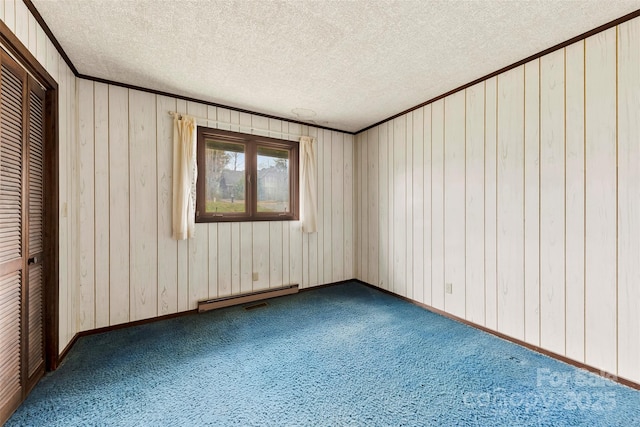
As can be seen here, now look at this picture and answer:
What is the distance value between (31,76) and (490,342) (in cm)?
400

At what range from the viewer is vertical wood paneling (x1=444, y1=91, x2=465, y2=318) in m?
2.89

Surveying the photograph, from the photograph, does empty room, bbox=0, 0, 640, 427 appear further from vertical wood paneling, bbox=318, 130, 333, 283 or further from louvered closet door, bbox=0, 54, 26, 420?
vertical wood paneling, bbox=318, 130, 333, 283

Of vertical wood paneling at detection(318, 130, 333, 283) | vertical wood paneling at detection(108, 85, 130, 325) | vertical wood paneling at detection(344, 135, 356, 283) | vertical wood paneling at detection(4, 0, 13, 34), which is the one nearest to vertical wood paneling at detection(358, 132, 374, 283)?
vertical wood paneling at detection(344, 135, 356, 283)

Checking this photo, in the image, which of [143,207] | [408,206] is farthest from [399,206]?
[143,207]

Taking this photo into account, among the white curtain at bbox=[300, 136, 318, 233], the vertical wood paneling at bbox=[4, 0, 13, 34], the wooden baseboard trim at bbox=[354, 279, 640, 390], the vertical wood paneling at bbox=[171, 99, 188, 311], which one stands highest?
the vertical wood paneling at bbox=[4, 0, 13, 34]

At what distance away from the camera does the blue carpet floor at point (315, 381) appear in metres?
1.58

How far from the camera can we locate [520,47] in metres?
2.16

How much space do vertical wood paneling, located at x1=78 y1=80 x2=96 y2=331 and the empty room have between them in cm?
1

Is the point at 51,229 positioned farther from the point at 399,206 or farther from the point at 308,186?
the point at 399,206

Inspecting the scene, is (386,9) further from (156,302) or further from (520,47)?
(156,302)

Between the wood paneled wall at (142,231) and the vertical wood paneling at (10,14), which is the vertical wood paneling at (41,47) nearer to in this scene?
the vertical wood paneling at (10,14)

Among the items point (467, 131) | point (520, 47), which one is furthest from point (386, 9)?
point (467, 131)

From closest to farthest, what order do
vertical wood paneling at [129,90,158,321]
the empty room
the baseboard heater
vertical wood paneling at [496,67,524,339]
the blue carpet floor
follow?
1. the blue carpet floor
2. the empty room
3. vertical wood paneling at [496,67,524,339]
4. vertical wood paneling at [129,90,158,321]
5. the baseboard heater

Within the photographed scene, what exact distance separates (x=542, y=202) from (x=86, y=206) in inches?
159
